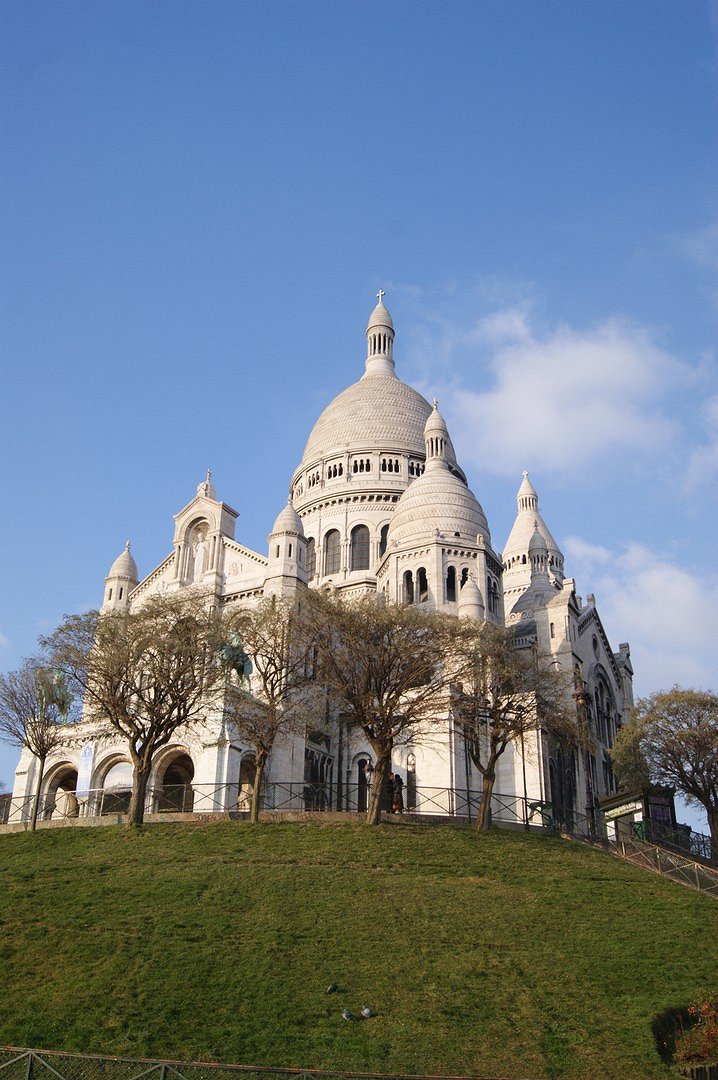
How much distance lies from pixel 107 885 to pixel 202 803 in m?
15.5

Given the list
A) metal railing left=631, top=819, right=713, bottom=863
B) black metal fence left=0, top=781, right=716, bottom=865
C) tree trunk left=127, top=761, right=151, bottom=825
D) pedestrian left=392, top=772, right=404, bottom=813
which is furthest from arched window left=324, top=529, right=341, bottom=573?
tree trunk left=127, top=761, right=151, bottom=825

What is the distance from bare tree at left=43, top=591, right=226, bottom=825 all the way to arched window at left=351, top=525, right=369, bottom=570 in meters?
30.1

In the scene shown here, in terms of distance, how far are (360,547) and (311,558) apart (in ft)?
12.4

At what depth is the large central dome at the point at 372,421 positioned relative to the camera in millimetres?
81375

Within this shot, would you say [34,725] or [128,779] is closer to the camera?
[34,725]

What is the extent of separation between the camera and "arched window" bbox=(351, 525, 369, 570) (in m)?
75.9

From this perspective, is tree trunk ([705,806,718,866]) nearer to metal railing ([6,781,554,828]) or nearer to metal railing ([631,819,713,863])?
metal railing ([631,819,713,863])

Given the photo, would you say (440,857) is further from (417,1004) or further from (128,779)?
(128,779)

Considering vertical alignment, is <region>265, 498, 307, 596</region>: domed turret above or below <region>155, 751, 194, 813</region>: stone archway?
above

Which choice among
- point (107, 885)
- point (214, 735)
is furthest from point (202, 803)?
point (107, 885)

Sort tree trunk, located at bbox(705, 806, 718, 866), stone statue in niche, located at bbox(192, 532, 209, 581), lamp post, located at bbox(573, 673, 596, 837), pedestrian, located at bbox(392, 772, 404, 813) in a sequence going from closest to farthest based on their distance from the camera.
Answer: pedestrian, located at bbox(392, 772, 404, 813) → tree trunk, located at bbox(705, 806, 718, 866) → lamp post, located at bbox(573, 673, 596, 837) → stone statue in niche, located at bbox(192, 532, 209, 581)

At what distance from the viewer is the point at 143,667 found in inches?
1742

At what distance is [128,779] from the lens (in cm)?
5281

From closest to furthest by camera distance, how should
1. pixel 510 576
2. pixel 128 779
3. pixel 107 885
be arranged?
pixel 107 885 < pixel 128 779 < pixel 510 576
